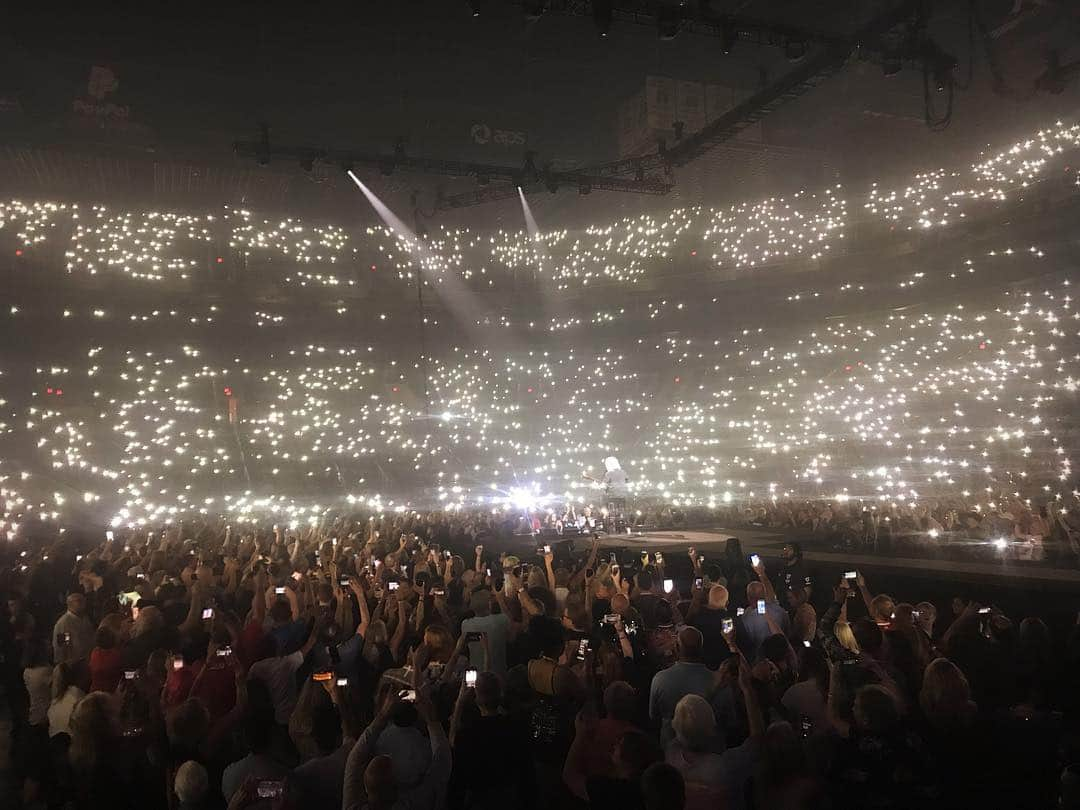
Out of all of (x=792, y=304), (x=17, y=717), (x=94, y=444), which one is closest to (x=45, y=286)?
(x=94, y=444)

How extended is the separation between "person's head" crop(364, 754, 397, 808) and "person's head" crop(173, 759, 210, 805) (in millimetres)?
782

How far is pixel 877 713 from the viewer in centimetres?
276

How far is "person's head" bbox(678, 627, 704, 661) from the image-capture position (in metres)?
4.02

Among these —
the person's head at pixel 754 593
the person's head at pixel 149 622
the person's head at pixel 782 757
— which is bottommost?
the person's head at pixel 782 757

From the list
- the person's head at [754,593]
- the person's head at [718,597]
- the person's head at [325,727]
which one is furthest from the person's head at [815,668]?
the person's head at [325,727]

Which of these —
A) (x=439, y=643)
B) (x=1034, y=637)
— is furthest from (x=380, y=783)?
(x=1034, y=637)

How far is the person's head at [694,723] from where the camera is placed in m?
2.79

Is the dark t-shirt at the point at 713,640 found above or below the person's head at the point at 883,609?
below

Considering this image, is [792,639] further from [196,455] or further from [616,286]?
[616,286]

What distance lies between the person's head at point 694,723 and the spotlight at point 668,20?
9.16m

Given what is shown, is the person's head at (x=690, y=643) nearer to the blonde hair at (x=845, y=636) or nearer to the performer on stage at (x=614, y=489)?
the blonde hair at (x=845, y=636)

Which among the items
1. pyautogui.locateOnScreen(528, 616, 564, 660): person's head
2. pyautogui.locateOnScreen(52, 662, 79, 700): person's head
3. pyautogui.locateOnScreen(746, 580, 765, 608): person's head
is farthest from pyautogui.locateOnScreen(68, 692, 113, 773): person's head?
pyautogui.locateOnScreen(746, 580, 765, 608): person's head

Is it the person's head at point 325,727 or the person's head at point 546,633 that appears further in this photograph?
the person's head at point 546,633

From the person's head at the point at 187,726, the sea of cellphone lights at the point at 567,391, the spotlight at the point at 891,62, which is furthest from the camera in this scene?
the sea of cellphone lights at the point at 567,391
